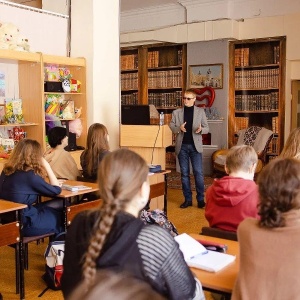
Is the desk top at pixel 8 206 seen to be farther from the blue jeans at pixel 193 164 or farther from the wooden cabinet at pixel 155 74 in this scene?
the wooden cabinet at pixel 155 74

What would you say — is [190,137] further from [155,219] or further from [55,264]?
[155,219]

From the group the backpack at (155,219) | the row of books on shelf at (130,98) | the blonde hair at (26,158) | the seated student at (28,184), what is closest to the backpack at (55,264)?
the seated student at (28,184)

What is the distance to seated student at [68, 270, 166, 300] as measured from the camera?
54 cm

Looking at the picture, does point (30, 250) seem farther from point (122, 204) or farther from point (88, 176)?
point (122, 204)

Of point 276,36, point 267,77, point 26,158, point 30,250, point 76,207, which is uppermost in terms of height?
point 276,36

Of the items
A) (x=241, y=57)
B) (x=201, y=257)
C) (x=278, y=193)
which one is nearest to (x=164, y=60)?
(x=241, y=57)

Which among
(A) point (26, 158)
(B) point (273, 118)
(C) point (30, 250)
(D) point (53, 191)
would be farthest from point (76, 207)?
(B) point (273, 118)

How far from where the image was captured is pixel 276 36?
331 inches

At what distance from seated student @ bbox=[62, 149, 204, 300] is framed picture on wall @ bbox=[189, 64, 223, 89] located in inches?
289

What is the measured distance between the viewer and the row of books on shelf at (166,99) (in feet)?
31.8

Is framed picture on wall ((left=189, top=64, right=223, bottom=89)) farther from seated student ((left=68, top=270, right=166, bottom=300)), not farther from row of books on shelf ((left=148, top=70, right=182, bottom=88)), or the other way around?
seated student ((left=68, top=270, right=166, bottom=300))

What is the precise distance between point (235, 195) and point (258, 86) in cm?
625

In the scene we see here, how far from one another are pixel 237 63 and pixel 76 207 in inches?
221

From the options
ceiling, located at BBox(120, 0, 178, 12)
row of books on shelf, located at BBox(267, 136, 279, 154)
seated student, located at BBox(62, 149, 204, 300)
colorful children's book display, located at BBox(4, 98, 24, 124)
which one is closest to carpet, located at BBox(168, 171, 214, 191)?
row of books on shelf, located at BBox(267, 136, 279, 154)
